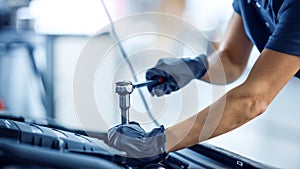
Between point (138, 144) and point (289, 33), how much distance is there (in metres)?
0.57

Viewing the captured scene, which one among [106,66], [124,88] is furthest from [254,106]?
[106,66]

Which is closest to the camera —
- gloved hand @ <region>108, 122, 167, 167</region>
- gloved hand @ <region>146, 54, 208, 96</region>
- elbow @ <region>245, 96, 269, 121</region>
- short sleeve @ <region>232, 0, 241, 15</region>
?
gloved hand @ <region>108, 122, 167, 167</region>

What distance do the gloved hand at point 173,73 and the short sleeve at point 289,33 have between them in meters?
0.31

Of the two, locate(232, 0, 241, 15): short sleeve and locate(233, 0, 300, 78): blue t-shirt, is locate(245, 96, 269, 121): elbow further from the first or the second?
locate(232, 0, 241, 15): short sleeve

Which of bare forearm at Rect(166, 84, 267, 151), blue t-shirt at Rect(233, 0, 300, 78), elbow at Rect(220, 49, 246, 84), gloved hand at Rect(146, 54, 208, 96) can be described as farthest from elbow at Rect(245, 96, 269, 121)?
elbow at Rect(220, 49, 246, 84)

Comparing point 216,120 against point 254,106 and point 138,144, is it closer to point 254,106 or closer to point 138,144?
point 254,106

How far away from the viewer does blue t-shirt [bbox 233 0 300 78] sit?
3.90ft

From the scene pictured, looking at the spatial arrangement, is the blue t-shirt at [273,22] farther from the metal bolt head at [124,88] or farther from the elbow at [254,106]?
the metal bolt head at [124,88]

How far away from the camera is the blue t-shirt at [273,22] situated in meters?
1.19

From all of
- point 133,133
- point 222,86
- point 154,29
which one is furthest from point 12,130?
point 154,29

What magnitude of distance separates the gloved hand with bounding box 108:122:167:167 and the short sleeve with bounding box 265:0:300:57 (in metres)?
0.46

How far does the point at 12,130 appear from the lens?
100 cm

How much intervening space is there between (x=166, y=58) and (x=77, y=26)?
2.18m

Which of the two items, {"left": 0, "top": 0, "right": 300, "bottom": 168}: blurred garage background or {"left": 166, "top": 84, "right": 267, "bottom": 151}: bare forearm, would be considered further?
{"left": 0, "top": 0, "right": 300, "bottom": 168}: blurred garage background
